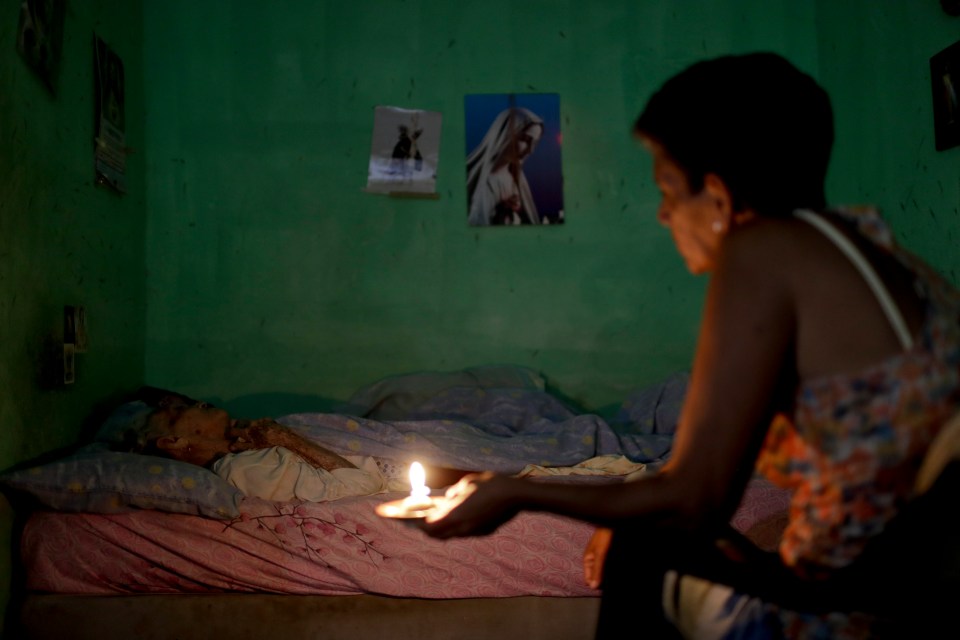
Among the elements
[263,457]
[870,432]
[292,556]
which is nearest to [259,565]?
[292,556]

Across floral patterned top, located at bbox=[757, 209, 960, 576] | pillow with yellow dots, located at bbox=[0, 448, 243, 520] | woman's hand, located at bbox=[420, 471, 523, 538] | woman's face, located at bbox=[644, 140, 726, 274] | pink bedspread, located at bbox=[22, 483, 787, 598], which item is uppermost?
woman's face, located at bbox=[644, 140, 726, 274]

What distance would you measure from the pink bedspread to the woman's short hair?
5.16 ft

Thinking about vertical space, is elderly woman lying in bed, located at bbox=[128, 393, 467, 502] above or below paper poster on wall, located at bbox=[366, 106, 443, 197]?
below

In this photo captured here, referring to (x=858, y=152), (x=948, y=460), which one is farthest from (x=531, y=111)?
(x=948, y=460)

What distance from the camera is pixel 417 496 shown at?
0.97 metres

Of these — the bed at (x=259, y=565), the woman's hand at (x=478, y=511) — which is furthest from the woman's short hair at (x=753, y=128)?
the bed at (x=259, y=565)

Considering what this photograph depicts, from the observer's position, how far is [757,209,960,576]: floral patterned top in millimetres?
735

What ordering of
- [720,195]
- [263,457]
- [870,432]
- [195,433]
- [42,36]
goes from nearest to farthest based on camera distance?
1. [870,432]
2. [720,195]
3. [263,457]
4. [42,36]
5. [195,433]

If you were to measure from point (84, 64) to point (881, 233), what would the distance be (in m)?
3.03

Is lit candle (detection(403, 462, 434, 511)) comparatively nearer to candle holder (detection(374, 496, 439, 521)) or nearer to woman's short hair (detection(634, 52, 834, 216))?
candle holder (detection(374, 496, 439, 521))

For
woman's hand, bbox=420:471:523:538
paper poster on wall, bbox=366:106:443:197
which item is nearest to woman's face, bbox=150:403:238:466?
paper poster on wall, bbox=366:106:443:197

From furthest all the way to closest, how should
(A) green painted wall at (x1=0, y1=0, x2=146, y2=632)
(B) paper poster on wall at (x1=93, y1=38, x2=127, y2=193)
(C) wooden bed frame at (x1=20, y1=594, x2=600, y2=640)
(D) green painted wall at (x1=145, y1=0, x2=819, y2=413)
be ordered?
(D) green painted wall at (x1=145, y1=0, x2=819, y2=413) < (B) paper poster on wall at (x1=93, y1=38, x2=127, y2=193) < (A) green painted wall at (x1=0, y1=0, x2=146, y2=632) < (C) wooden bed frame at (x1=20, y1=594, x2=600, y2=640)

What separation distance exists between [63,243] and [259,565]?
4.44 feet

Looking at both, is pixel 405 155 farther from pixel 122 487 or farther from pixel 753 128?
pixel 753 128
